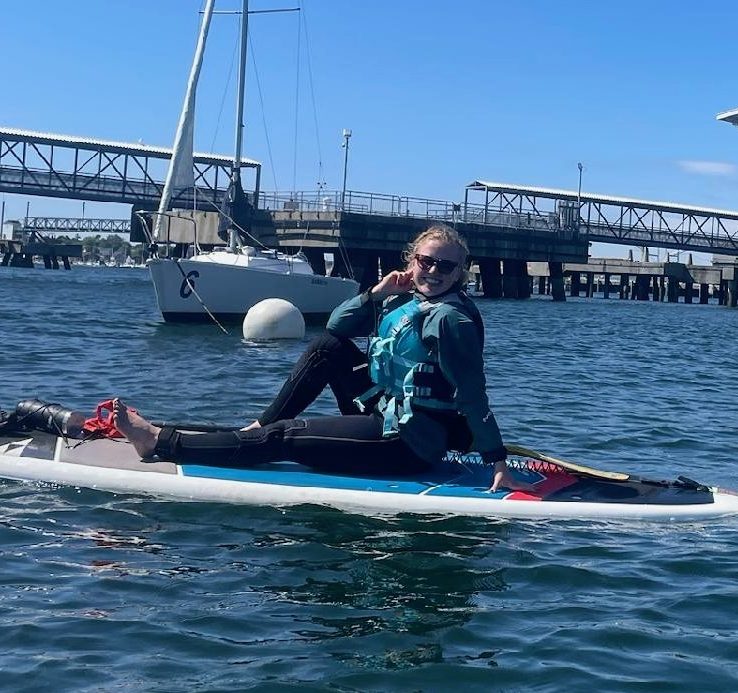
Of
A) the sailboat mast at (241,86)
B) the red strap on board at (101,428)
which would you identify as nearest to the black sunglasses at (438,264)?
the red strap on board at (101,428)

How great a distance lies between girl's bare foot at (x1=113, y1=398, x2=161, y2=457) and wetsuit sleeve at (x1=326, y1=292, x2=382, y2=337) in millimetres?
1300

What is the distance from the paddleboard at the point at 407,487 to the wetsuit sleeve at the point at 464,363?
64 centimetres

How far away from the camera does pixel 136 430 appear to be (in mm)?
6906

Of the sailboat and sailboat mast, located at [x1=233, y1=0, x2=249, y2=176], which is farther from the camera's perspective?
sailboat mast, located at [x1=233, y1=0, x2=249, y2=176]

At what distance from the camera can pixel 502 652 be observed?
4766 millimetres

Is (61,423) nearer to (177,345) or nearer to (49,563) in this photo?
(49,563)

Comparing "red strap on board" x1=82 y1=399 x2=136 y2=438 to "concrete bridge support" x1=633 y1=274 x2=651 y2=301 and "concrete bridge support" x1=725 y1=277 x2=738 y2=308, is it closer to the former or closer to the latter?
"concrete bridge support" x1=725 y1=277 x2=738 y2=308

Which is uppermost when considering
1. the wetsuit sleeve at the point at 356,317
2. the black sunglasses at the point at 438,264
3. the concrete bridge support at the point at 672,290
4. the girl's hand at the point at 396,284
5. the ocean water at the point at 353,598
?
the concrete bridge support at the point at 672,290

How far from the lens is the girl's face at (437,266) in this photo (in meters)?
6.34

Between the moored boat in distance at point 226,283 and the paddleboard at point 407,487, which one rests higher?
the moored boat in distance at point 226,283

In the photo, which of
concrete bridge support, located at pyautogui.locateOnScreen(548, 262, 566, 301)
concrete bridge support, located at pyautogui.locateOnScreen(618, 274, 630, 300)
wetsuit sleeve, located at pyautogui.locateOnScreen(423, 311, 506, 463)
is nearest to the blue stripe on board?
wetsuit sleeve, located at pyautogui.locateOnScreen(423, 311, 506, 463)

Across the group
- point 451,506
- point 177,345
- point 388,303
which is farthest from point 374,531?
point 177,345

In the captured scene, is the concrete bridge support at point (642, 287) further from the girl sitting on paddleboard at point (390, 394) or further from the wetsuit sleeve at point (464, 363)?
the wetsuit sleeve at point (464, 363)

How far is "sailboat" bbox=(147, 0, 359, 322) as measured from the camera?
24953mm
